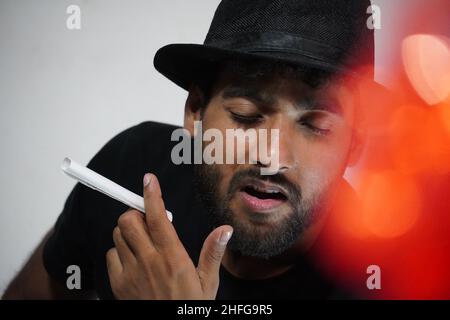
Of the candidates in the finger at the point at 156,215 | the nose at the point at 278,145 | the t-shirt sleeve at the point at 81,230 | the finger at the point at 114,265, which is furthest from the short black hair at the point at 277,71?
the t-shirt sleeve at the point at 81,230

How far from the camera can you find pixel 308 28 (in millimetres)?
1086

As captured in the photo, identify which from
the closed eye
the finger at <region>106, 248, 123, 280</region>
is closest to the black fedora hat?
the closed eye

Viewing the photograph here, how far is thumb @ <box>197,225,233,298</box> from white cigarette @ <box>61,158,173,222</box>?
161mm

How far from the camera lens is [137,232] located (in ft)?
3.14

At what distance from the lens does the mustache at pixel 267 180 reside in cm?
115

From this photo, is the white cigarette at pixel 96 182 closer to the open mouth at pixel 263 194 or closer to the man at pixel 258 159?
the man at pixel 258 159

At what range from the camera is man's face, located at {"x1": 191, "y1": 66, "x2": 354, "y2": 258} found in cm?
113

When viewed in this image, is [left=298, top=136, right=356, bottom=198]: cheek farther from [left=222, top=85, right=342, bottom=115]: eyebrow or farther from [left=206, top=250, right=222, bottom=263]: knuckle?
[left=206, top=250, right=222, bottom=263]: knuckle

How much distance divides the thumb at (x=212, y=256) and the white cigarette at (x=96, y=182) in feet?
0.53

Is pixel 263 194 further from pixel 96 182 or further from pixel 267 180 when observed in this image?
pixel 96 182

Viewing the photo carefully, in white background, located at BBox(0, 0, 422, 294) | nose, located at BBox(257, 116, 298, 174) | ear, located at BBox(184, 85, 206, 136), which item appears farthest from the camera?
white background, located at BBox(0, 0, 422, 294)

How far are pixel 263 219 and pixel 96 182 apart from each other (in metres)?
0.47

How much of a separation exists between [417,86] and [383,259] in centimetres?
61

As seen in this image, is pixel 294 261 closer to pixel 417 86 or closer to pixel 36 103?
pixel 417 86
